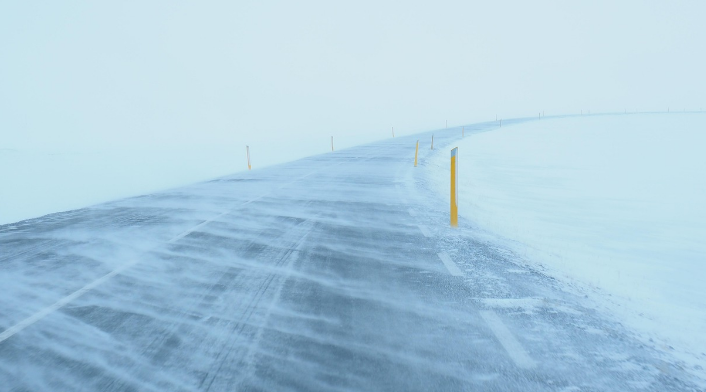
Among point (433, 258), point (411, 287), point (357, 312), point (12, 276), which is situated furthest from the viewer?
point (433, 258)

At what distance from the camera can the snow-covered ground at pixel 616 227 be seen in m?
4.67

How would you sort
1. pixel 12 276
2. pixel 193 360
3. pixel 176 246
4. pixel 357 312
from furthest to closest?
pixel 176 246, pixel 12 276, pixel 357 312, pixel 193 360

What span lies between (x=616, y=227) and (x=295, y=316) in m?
8.54

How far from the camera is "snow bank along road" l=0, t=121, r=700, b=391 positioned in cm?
320

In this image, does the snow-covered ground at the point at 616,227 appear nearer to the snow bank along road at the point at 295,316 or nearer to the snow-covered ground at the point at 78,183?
the snow bank along road at the point at 295,316

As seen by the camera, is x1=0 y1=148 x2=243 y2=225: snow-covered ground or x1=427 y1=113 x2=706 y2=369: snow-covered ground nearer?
x1=427 y1=113 x2=706 y2=369: snow-covered ground

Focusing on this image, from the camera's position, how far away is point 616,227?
9.62m

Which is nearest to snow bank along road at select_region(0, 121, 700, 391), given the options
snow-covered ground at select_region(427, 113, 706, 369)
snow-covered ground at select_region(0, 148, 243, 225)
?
snow-covered ground at select_region(427, 113, 706, 369)

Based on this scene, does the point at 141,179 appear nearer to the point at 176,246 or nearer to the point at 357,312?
the point at 176,246

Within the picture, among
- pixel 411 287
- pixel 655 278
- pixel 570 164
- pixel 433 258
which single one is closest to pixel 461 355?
pixel 411 287

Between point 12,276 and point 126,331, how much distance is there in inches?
111

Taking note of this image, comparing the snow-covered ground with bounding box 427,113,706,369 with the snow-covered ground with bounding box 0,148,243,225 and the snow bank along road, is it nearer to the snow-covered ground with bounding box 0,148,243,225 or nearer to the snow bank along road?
the snow bank along road

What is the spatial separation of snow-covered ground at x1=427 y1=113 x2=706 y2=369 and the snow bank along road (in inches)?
24.8

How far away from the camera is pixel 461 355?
136 inches
